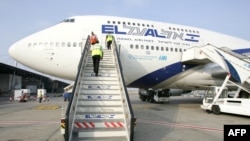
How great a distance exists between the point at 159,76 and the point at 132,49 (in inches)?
95.5

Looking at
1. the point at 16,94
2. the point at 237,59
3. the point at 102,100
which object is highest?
the point at 237,59

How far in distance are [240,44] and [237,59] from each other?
5219mm

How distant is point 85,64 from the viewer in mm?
11336

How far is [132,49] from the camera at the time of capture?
1523cm

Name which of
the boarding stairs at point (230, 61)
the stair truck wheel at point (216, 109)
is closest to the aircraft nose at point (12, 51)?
the boarding stairs at point (230, 61)

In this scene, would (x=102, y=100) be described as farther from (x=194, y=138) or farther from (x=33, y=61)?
(x=33, y=61)

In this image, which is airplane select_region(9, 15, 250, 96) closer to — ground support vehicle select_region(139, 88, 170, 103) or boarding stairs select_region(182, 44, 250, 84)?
boarding stairs select_region(182, 44, 250, 84)

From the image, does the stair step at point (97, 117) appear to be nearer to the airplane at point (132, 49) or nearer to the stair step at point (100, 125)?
the stair step at point (100, 125)

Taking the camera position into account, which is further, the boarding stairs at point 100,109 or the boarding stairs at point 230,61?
the boarding stairs at point 230,61

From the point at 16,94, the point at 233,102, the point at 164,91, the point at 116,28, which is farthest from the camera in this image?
the point at 16,94

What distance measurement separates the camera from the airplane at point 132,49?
14.5 m

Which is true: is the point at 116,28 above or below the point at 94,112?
above

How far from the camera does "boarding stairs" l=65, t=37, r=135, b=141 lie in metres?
7.44

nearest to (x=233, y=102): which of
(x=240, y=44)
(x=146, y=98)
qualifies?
(x=240, y=44)
